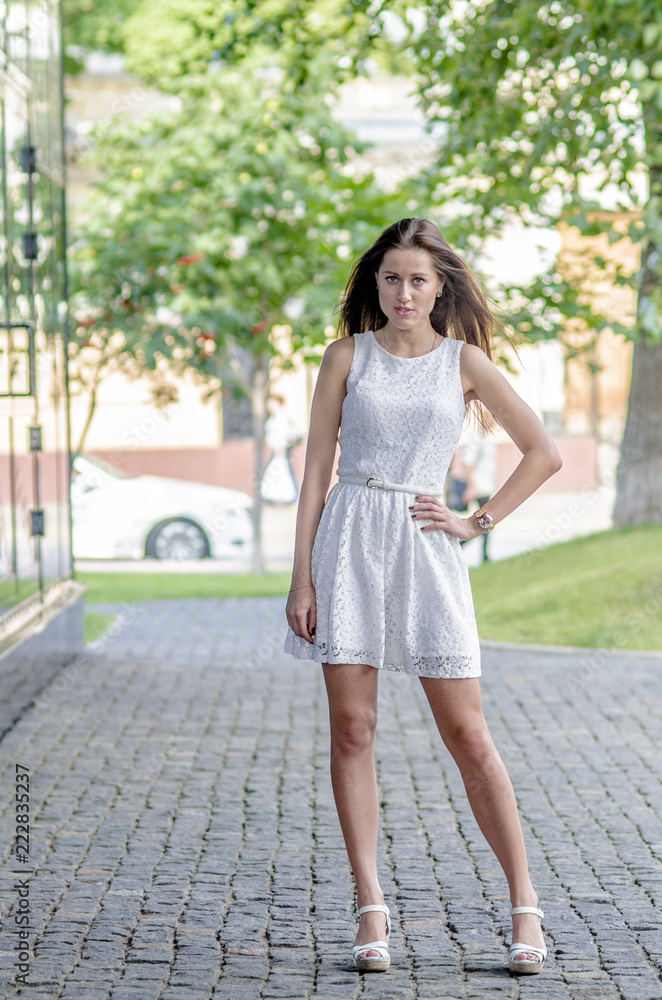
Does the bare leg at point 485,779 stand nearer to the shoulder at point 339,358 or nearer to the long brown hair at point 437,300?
the shoulder at point 339,358

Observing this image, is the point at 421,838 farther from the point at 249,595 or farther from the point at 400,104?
the point at 400,104

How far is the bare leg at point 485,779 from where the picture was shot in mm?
3605

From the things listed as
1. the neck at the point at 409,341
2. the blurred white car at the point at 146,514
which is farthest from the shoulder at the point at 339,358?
the blurred white car at the point at 146,514

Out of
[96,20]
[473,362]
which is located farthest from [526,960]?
[96,20]

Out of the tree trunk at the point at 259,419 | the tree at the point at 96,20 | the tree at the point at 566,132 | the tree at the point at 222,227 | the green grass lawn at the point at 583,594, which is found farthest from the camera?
the tree at the point at 96,20

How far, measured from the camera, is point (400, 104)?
1177 inches

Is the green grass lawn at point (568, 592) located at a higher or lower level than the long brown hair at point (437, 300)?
lower

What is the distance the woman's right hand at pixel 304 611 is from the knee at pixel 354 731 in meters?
Result: 0.23

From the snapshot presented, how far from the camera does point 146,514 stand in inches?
699

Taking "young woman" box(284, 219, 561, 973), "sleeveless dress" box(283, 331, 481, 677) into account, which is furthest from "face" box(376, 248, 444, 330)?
"sleeveless dress" box(283, 331, 481, 677)

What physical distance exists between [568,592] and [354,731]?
755 centimetres

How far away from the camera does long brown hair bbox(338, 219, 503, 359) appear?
3.71 metres

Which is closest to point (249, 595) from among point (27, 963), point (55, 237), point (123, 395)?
point (55, 237)

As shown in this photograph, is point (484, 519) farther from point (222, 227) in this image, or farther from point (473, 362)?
point (222, 227)
